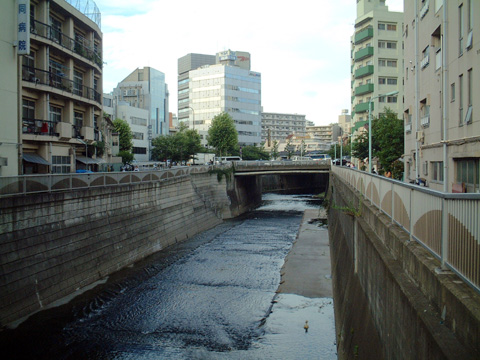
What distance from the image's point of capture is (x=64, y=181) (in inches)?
877

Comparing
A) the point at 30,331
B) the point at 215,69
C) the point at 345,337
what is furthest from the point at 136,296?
the point at 215,69

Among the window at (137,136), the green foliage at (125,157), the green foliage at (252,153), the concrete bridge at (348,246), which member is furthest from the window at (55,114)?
the green foliage at (252,153)

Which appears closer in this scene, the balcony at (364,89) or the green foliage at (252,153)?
the balcony at (364,89)

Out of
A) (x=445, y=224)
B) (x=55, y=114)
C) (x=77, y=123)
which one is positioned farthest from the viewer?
(x=77, y=123)

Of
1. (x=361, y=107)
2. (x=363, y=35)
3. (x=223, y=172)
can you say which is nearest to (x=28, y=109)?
(x=223, y=172)

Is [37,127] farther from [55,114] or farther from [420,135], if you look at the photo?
[420,135]

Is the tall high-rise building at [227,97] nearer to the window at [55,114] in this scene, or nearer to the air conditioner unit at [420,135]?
the window at [55,114]

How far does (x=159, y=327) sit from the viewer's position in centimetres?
1772

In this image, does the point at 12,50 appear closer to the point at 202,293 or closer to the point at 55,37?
the point at 55,37

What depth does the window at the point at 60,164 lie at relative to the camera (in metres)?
34.4

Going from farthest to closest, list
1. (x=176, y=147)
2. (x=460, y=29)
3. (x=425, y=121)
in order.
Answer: (x=176, y=147) < (x=425, y=121) < (x=460, y=29)

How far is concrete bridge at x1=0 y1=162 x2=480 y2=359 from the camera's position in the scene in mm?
5594

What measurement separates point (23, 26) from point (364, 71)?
193ft

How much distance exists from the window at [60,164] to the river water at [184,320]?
12412mm
